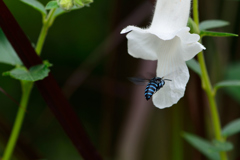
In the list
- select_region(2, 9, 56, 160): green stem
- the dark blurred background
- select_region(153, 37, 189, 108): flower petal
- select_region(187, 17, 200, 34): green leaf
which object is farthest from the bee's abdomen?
the dark blurred background

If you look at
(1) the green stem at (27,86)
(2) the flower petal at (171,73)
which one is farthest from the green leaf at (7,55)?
(2) the flower petal at (171,73)

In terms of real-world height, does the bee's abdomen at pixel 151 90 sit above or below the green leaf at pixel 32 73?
below

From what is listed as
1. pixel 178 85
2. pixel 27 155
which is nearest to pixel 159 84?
pixel 178 85

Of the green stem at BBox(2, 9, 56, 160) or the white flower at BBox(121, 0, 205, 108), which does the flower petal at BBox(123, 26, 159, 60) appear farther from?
the green stem at BBox(2, 9, 56, 160)

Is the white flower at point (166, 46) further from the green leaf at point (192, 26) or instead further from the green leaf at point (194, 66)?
the green leaf at point (194, 66)

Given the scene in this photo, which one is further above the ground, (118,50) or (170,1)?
(170,1)

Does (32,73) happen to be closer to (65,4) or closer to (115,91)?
(65,4)

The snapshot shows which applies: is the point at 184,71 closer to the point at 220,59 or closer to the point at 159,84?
the point at 159,84
